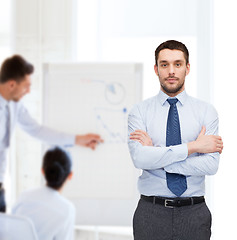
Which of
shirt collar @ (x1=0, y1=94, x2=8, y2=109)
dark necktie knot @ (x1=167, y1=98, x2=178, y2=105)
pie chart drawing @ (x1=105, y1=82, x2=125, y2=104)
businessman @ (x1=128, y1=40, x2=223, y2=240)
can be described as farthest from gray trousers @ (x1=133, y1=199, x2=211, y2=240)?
shirt collar @ (x1=0, y1=94, x2=8, y2=109)

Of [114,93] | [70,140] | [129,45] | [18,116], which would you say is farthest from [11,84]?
[129,45]

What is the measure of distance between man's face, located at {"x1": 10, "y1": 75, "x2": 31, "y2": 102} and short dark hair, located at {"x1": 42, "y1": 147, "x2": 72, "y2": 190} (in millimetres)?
330

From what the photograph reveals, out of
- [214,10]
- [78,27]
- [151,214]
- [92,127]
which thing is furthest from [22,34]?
[151,214]

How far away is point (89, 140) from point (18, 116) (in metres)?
0.41

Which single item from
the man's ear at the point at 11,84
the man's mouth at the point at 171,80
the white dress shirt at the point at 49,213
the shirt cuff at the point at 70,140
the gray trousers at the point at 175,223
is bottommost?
the white dress shirt at the point at 49,213

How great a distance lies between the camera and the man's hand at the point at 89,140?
1.88m

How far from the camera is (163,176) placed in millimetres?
1208

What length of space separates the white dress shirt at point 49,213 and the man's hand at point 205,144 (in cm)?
102

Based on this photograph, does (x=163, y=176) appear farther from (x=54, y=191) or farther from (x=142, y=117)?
(x=54, y=191)

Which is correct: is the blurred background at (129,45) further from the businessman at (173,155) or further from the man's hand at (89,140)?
the businessman at (173,155)

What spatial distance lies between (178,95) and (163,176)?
0.87 feet

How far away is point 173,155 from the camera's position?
1148mm

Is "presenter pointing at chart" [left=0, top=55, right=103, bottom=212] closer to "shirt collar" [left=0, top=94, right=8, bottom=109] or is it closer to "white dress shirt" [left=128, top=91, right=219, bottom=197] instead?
"shirt collar" [left=0, top=94, right=8, bottom=109]

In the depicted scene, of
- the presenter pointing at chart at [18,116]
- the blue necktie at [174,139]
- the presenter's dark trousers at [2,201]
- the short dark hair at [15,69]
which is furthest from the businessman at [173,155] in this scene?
the presenter's dark trousers at [2,201]
